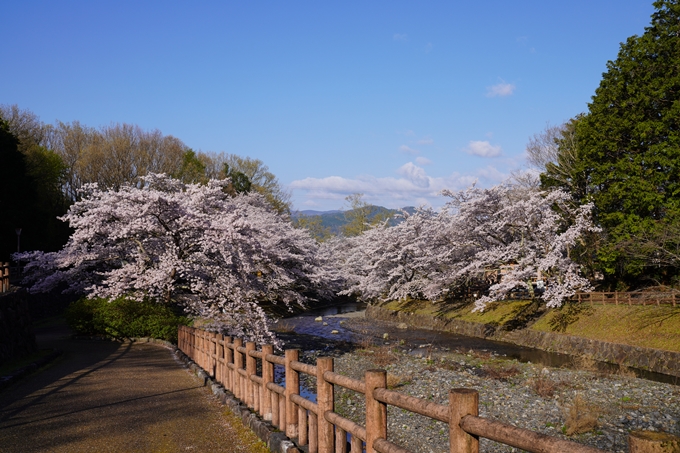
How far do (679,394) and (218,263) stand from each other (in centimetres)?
1642

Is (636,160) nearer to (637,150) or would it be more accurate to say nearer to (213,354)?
(637,150)

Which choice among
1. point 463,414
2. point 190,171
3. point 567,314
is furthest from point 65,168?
point 463,414

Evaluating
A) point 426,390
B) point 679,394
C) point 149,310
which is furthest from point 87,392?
point 679,394

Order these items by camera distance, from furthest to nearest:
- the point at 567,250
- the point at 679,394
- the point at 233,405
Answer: the point at 567,250 → the point at 679,394 → the point at 233,405

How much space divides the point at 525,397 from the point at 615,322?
10155 mm

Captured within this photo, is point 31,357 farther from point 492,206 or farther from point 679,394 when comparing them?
point 492,206

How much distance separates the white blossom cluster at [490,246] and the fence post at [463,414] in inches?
921

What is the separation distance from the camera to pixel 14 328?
1783 centimetres

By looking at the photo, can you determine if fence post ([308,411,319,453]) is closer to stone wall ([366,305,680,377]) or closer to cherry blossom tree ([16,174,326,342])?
cherry blossom tree ([16,174,326,342])

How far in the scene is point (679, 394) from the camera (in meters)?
15.6

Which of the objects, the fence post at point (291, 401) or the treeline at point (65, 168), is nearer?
the fence post at point (291, 401)

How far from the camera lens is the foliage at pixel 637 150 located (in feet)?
80.1

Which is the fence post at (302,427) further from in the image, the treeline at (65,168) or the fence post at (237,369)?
the treeline at (65,168)

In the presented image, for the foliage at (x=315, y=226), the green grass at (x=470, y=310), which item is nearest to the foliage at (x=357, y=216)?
the foliage at (x=315, y=226)
